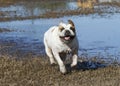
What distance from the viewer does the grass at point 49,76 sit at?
928cm

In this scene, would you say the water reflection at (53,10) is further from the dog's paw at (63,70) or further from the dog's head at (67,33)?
the dog's head at (67,33)

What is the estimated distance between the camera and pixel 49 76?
32.9ft

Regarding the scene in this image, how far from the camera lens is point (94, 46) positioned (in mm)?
15680

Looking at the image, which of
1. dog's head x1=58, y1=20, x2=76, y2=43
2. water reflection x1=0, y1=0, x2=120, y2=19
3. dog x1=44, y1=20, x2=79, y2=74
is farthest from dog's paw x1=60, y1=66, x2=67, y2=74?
water reflection x1=0, y1=0, x2=120, y2=19

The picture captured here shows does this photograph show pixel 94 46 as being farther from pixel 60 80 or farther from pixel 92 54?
pixel 60 80

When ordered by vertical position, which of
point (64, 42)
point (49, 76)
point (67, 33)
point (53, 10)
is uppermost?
point (67, 33)

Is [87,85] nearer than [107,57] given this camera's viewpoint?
Yes

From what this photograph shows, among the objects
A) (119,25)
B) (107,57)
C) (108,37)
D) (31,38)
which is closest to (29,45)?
(31,38)

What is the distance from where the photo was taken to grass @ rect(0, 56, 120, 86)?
30.5 ft

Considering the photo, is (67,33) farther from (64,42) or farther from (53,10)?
(53,10)

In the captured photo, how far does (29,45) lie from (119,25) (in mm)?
6919

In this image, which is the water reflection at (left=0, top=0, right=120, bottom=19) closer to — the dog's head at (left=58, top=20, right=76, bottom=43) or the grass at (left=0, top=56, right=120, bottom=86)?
the grass at (left=0, top=56, right=120, bottom=86)

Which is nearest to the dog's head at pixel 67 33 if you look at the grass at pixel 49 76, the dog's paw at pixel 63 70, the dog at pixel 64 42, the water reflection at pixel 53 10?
the dog at pixel 64 42

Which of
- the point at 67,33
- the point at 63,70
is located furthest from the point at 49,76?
the point at 67,33
